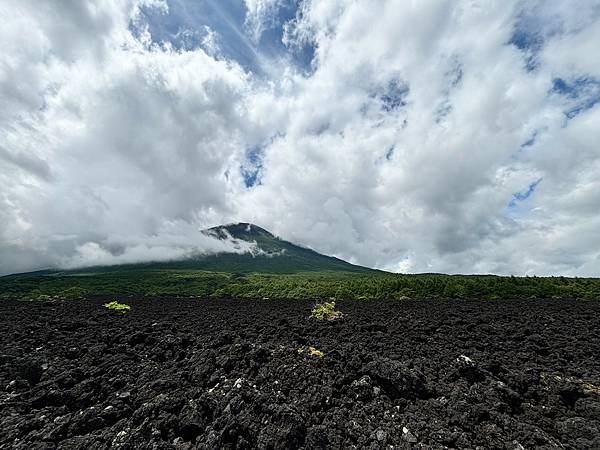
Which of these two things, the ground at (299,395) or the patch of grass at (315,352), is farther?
the patch of grass at (315,352)

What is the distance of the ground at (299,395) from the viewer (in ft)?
18.8

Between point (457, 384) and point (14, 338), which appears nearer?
point (457, 384)

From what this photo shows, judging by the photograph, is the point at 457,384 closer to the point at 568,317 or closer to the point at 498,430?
the point at 498,430

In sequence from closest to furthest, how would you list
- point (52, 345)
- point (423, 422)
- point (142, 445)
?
point (142, 445) → point (423, 422) → point (52, 345)

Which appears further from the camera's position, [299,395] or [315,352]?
[315,352]

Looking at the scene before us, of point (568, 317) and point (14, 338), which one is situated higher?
point (568, 317)

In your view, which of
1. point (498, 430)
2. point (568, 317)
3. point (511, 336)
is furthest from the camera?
point (568, 317)

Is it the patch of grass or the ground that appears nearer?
the ground

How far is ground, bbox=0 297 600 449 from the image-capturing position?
5719 millimetres

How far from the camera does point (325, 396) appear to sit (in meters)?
7.41

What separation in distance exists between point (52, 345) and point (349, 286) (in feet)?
141

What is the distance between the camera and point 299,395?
7.76 m

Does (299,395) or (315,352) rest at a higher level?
(315,352)

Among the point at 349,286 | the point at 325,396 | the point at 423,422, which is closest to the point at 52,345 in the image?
the point at 325,396
